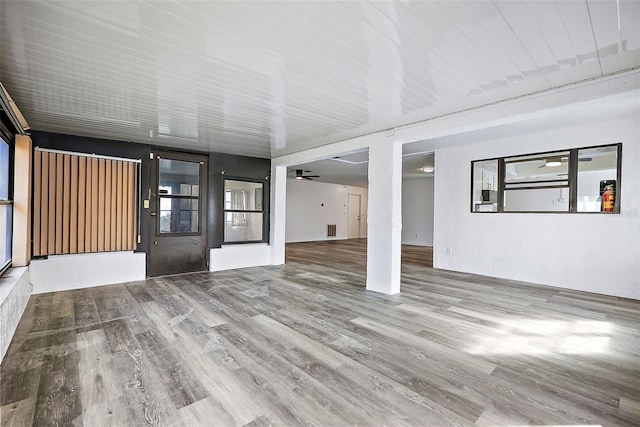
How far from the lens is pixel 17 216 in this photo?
3.70 metres

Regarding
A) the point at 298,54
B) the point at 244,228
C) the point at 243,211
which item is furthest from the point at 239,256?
the point at 298,54

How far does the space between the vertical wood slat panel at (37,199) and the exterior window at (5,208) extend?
1.39ft

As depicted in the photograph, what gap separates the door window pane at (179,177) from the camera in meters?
5.33

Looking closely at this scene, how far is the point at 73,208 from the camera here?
4.40m

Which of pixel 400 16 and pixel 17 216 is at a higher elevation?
pixel 400 16

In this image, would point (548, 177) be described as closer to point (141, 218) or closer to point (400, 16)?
point (400, 16)

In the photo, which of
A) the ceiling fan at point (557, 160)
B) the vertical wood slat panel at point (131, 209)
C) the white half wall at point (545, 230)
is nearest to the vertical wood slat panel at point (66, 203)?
the vertical wood slat panel at point (131, 209)

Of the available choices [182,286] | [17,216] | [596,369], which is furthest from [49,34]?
[596,369]

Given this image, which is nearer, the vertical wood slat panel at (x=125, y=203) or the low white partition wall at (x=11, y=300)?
the low white partition wall at (x=11, y=300)

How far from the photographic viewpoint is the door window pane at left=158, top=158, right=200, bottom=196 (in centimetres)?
533

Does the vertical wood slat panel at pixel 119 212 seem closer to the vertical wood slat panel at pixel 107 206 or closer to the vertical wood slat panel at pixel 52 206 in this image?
the vertical wood slat panel at pixel 107 206

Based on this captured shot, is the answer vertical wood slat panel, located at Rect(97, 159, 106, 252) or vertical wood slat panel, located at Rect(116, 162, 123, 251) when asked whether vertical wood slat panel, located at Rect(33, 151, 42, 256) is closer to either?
vertical wood slat panel, located at Rect(97, 159, 106, 252)

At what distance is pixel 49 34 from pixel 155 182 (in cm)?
350

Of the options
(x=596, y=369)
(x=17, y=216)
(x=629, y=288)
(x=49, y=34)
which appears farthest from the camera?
(x=629, y=288)
